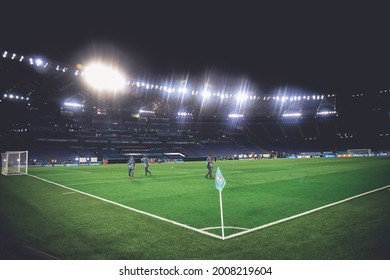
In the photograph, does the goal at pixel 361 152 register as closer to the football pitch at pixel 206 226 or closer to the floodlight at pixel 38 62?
the football pitch at pixel 206 226

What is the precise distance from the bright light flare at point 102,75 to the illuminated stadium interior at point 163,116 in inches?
6.1

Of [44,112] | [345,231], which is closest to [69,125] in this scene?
[44,112]

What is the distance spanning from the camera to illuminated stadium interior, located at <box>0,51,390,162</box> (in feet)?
147

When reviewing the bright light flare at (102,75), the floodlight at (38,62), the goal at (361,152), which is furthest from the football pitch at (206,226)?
the goal at (361,152)

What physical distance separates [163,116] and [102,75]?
41648 mm

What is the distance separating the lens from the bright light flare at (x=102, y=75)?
128 ft

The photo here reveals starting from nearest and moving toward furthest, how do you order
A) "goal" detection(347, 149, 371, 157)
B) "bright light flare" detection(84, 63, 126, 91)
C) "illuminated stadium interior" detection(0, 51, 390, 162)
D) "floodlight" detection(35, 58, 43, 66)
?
"floodlight" detection(35, 58, 43, 66), "bright light flare" detection(84, 63, 126, 91), "illuminated stadium interior" detection(0, 51, 390, 162), "goal" detection(347, 149, 371, 157)

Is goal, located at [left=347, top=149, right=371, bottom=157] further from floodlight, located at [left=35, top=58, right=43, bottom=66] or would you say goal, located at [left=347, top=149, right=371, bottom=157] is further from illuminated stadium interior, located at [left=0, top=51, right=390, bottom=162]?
floodlight, located at [left=35, top=58, right=43, bottom=66]

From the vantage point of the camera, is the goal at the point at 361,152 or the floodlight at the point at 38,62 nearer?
the floodlight at the point at 38,62

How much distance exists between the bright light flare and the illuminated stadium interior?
16 centimetres

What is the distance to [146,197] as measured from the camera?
12875 mm

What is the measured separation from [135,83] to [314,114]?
199ft

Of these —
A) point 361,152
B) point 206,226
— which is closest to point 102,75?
point 206,226

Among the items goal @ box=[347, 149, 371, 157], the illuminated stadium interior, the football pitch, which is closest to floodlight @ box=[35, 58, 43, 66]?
the illuminated stadium interior
